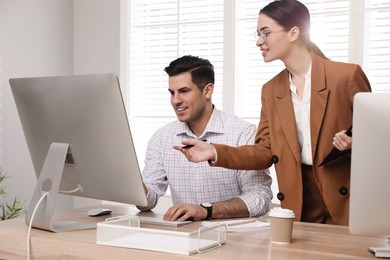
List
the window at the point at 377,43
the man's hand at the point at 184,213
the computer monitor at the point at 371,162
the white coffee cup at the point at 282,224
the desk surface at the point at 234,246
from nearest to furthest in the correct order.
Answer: the computer monitor at the point at 371,162 → the desk surface at the point at 234,246 → the white coffee cup at the point at 282,224 → the man's hand at the point at 184,213 → the window at the point at 377,43

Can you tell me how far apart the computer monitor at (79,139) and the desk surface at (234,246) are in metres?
0.10

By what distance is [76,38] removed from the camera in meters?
4.46

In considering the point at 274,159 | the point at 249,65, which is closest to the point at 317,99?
the point at 274,159

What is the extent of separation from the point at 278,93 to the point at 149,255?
1075mm

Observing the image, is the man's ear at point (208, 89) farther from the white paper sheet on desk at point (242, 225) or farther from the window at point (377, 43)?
the window at point (377, 43)

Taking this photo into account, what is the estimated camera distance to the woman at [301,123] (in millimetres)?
2068

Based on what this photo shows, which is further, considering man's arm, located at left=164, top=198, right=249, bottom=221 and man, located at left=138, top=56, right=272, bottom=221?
man, located at left=138, top=56, right=272, bottom=221

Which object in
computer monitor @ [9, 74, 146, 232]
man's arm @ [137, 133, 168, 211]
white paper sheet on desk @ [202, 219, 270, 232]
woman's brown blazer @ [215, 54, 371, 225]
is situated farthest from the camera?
man's arm @ [137, 133, 168, 211]

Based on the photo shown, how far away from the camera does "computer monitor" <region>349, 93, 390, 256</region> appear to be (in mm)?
1163

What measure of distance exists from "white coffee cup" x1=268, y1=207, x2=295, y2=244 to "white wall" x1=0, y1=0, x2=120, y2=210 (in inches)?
111

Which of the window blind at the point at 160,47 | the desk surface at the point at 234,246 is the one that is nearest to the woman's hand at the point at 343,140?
the desk surface at the point at 234,246

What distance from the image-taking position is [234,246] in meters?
1.47

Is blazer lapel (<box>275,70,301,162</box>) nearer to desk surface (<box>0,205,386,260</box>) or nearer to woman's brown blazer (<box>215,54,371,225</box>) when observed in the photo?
woman's brown blazer (<box>215,54,371,225</box>)

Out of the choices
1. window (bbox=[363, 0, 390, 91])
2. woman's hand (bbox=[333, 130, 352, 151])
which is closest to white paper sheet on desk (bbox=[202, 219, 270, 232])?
woman's hand (bbox=[333, 130, 352, 151])
